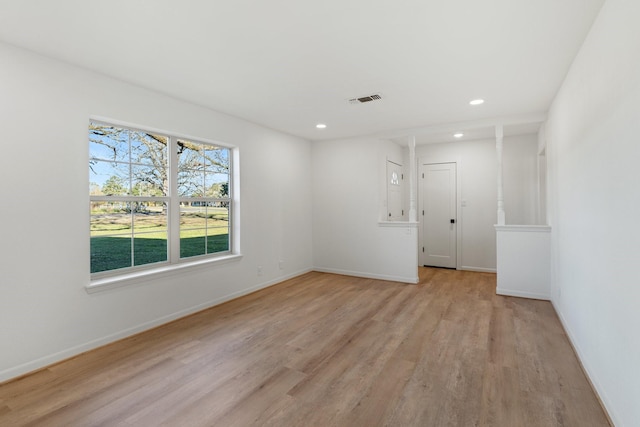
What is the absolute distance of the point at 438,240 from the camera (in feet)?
20.8

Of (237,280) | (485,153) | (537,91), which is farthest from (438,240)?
(237,280)

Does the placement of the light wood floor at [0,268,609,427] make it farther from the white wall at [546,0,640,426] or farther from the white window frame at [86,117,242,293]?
the white window frame at [86,117,242,293]

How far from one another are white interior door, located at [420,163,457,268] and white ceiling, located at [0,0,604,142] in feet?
8.77

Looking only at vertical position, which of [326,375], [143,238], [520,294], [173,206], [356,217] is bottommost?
[326,375]

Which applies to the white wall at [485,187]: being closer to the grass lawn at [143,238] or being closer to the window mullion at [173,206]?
the grass lawn at [143,238]

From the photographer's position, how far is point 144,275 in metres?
3.17

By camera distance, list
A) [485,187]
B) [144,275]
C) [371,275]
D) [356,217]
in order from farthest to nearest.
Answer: [485,187] → [356,217] → [371,275] → [144,275]

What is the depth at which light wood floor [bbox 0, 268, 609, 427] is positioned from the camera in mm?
1888

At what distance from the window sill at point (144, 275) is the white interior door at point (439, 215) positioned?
→ 4246mm

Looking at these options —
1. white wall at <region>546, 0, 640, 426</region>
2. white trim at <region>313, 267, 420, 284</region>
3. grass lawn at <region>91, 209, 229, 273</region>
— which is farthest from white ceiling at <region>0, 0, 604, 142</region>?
white trim at <region>313, 267, 420, 284</region>

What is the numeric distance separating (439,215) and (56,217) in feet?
19.8

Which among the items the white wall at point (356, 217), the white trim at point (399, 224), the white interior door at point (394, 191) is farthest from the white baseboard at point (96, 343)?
the white interior door at point (394, 191)

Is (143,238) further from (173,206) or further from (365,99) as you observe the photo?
(365,99)

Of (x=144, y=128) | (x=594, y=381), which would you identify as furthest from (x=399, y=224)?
(x=144, y=128)
